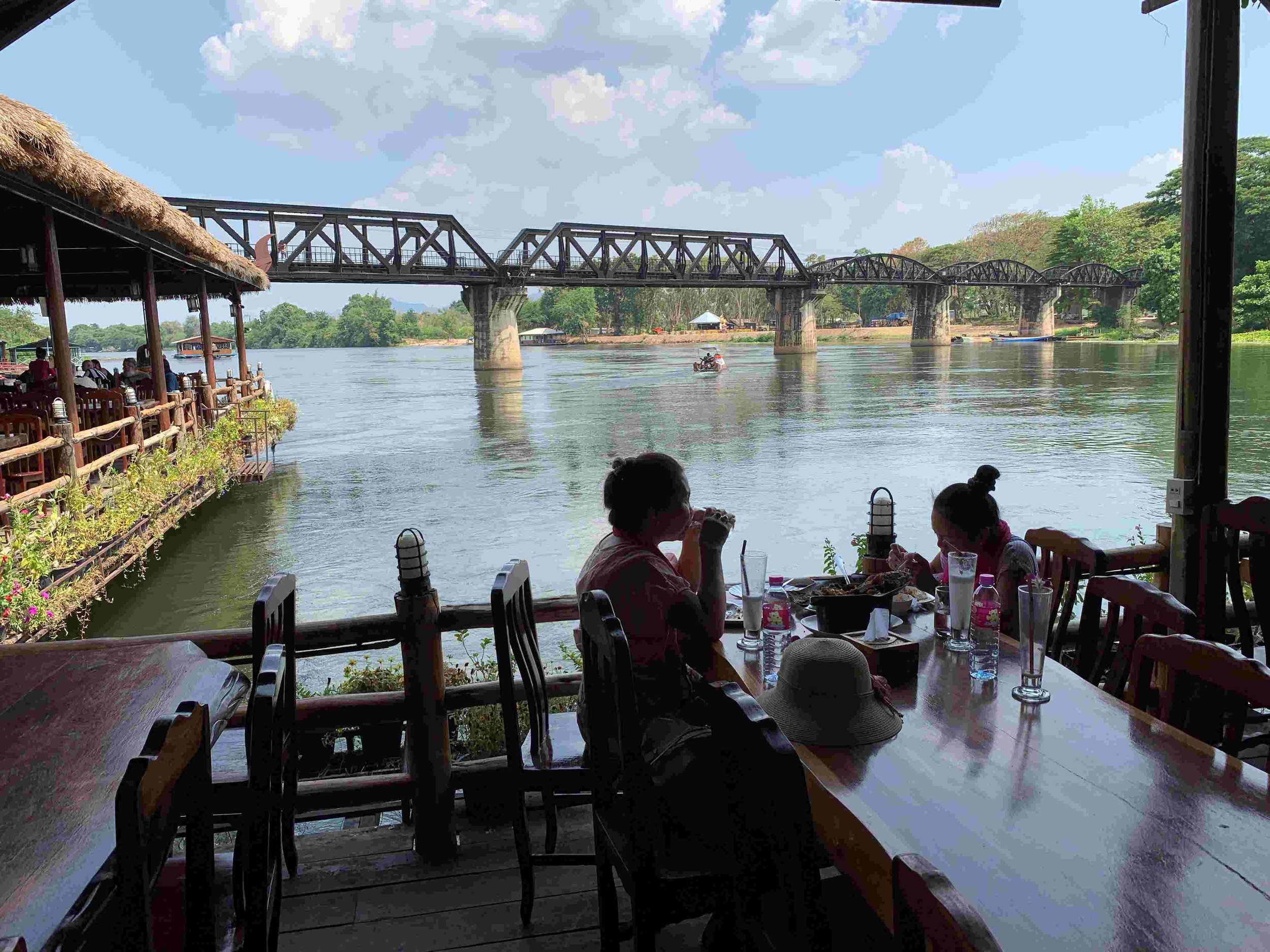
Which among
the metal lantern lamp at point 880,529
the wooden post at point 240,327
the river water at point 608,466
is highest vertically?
the wooden post at point 240,327

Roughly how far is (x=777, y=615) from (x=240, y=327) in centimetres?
1733

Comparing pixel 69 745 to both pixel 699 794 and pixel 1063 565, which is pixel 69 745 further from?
pixel 1063 565

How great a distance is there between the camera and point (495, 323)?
4619 centimetres

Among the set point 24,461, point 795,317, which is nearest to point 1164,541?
point 24,461

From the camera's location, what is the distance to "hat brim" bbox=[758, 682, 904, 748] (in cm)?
149

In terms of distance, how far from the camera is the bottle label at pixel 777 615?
6.56 ft

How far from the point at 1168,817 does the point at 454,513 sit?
13569 mm

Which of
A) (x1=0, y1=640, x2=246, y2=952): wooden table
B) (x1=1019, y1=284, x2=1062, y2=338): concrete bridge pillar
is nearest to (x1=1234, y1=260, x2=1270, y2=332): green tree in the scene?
(x1=0, y1=640, x2=246, y2=952): wooden table

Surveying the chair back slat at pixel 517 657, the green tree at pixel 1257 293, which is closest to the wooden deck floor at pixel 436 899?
the chair back slat at pixel 517 657

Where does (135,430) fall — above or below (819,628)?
above

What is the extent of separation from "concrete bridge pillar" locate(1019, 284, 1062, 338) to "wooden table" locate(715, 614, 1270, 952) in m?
74.5

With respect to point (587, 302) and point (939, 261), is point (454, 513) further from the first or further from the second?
point (939, 261)

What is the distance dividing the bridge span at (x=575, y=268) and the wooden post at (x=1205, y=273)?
30.5 meters

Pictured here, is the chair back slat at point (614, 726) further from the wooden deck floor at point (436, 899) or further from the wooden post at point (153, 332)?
the wooden post at point (153, 332)
